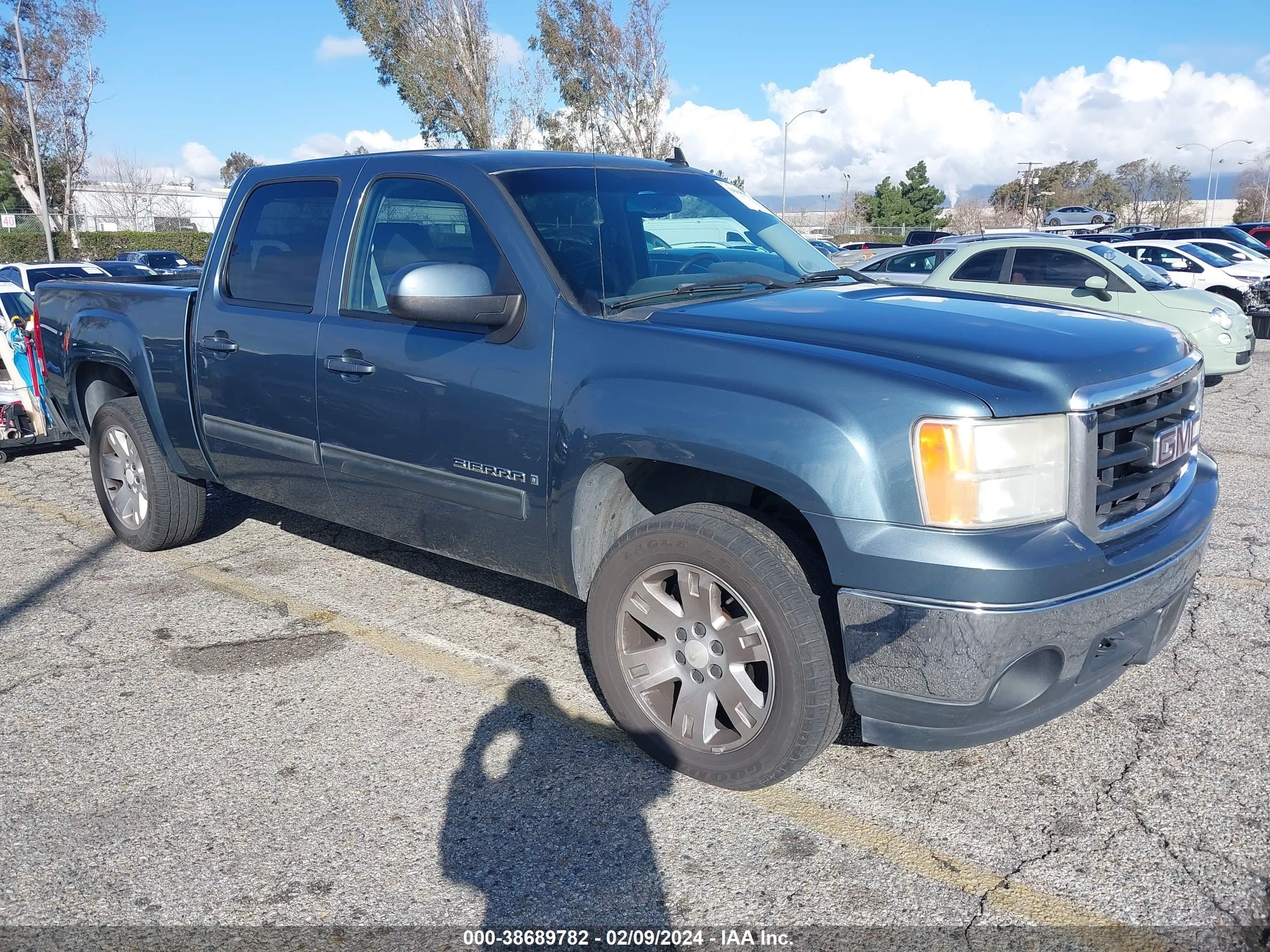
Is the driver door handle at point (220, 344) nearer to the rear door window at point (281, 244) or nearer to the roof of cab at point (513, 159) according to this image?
the rear door window at point (281, 244)

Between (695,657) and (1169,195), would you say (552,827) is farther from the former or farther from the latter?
(1169,195)

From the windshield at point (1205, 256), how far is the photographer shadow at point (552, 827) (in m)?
18.7

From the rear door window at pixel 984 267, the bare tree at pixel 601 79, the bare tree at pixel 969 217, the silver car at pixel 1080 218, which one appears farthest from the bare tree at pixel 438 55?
the bare tree at pixel 969 217

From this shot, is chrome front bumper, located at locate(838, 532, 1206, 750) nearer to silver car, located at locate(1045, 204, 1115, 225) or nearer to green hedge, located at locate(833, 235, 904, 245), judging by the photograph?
green hedge, located at locate(833, 235, 904, 245)

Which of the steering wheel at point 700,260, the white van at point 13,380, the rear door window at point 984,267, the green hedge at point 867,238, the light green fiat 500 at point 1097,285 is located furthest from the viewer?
the green hedge at point 867,238

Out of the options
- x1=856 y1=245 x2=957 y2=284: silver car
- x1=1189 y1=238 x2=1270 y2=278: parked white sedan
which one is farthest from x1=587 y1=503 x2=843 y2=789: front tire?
x1=1189 y1=238 x2=1270 y2=278: parked white sedan

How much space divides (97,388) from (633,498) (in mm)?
3675

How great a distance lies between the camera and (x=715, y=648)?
10.2 feet

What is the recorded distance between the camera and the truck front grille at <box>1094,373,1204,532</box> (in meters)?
2.78

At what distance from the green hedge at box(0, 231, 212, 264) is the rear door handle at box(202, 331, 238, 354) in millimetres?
35407

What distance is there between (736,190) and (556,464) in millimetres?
1854

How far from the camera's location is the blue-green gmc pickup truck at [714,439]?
264 cm

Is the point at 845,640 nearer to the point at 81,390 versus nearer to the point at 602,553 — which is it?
the point at 602,553

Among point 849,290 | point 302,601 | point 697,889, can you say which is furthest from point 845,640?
point 302,601
